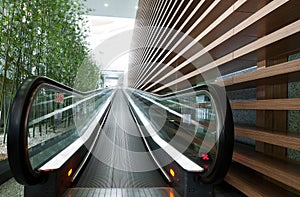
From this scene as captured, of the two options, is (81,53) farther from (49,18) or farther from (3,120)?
(3,120)

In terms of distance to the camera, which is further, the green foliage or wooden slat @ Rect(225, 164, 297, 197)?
the green foliage

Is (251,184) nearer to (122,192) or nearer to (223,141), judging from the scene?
(223,141)

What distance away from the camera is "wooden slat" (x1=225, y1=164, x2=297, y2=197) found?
7.61ft

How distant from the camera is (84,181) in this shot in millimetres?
3660

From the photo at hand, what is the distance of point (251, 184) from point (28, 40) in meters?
3.69

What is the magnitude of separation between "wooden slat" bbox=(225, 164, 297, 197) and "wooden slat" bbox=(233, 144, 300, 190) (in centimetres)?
19

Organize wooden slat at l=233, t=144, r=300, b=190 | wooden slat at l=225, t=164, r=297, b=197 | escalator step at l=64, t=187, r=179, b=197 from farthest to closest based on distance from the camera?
1. escalator step at l=64, t=187, r=179, b=197
2. wooden slat at l=225, t=164, r=297, b=197
3. wooden slat at l=233, t=144, r=300, b=190

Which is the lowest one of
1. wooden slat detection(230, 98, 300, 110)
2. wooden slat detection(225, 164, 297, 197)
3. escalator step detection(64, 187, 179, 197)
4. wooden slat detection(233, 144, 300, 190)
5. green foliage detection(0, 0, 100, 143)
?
escalator step detection(64, 187, 179, 197)

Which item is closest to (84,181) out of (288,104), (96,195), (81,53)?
(96,195)

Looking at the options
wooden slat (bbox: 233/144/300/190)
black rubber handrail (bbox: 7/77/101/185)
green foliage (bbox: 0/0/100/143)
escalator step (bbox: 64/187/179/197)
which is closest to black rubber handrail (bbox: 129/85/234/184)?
wooden slat (bbox: 233/144/300/190)

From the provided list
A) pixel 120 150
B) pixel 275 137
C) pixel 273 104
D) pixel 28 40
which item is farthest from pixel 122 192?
pixel 28 40

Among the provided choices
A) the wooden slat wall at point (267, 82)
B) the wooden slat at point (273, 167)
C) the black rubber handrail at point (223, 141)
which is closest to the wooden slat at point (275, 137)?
the wooden slat wall at point (267, 82)

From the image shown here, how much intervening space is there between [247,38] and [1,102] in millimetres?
3296

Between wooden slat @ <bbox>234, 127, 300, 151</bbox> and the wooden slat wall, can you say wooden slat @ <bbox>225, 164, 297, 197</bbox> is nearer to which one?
the wooden slat wall
